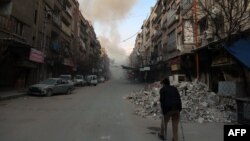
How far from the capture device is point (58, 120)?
46.0ft

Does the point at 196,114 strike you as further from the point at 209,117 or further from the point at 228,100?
the point at 228,100

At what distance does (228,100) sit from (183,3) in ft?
79.2

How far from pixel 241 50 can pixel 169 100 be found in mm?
9595

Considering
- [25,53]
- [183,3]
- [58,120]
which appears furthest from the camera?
[183,3]

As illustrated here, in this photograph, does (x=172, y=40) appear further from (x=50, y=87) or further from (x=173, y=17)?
(x=50, y=87)

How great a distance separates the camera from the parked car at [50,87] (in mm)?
29141

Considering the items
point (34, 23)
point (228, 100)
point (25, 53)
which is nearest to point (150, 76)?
point (34, 23)

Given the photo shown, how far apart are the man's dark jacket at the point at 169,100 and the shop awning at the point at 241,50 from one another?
8068 mm

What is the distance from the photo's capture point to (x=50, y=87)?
3006 cm

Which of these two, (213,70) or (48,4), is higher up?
(48,4)

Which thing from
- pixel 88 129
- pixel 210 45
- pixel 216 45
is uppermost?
pixel 210 45

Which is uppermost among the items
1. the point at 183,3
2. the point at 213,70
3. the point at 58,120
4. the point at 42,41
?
the point at 183,3

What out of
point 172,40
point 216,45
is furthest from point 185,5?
point 216,45

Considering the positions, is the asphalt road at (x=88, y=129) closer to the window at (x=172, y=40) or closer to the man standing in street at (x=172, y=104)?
the man standing in street at (x=172, y=104)
